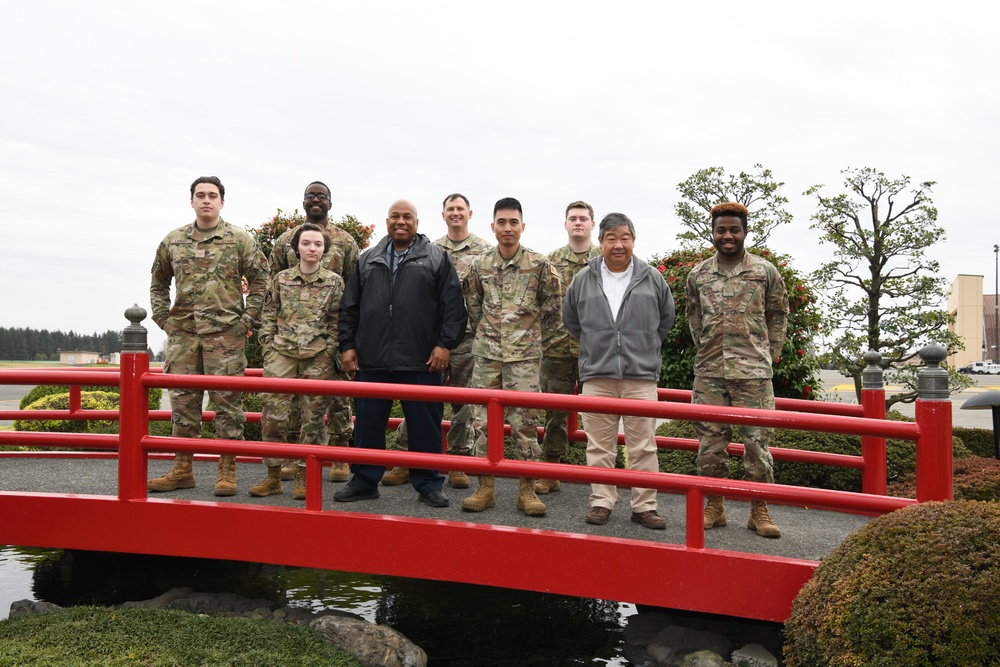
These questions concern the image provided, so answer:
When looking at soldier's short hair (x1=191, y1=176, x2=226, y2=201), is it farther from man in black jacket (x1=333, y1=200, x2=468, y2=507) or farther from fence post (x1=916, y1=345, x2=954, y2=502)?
fence post (x1=916, y1=345, x2=954, y2=502)

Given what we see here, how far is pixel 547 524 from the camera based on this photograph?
4.66 metres

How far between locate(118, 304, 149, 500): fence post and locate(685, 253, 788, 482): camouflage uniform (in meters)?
3.34

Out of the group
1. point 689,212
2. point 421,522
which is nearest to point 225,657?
point 421,522

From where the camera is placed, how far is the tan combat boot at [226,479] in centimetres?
518

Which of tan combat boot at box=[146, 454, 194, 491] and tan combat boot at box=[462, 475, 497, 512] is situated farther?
tan combat boot at box=[146, 454, 194, 491]

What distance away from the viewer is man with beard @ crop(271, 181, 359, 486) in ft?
18.9

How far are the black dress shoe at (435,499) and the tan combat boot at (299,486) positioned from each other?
82 cm

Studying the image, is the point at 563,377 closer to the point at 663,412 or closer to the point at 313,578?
the point at 663,412

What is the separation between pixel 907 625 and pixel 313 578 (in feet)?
15.7

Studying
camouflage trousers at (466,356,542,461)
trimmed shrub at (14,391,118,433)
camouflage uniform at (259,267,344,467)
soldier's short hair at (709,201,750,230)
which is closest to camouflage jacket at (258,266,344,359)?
camouflage uniform at (259,267,344,467)

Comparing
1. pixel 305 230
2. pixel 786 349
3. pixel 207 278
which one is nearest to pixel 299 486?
pixel 207 278

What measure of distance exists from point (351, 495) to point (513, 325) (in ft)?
4.86

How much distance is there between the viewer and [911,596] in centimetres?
332

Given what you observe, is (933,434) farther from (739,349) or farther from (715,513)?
(715,513)
